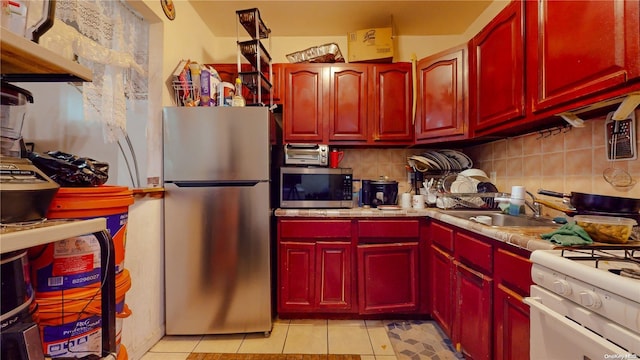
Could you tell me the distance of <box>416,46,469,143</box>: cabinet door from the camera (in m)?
1.93

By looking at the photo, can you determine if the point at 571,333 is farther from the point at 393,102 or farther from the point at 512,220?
the point at 393,102

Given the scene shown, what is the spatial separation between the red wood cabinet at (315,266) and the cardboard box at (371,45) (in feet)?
4.67

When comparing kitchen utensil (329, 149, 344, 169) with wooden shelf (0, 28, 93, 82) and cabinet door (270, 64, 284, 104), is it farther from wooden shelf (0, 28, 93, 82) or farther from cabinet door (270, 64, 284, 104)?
wooden shelf (0, 28, 93, 82)

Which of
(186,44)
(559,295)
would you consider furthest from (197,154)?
(559,295)

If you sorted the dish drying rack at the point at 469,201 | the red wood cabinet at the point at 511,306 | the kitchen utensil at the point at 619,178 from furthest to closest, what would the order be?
the dish drying rack at the point at 469,201 < the kitchen utensil at the point at 619,178 < the red wood cabinet at the point at 511,306

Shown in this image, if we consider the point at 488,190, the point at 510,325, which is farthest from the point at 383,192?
the point at 510,325

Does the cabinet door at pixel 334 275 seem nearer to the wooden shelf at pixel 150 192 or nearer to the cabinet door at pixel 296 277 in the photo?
the cabinet door at pixel 296 277

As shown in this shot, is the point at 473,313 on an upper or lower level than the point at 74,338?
lower

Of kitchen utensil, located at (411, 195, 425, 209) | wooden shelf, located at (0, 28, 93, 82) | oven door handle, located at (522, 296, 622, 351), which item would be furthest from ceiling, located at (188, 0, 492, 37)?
oven door handle, located at (522, 296, 622, 351)

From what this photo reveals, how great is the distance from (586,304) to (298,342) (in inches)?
59.1

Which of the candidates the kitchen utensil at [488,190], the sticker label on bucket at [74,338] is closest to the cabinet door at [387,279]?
the kitchen utensil at [488,190]

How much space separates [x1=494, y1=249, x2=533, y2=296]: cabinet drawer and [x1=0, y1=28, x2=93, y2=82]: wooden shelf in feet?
5.11

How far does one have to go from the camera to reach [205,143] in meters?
1.70

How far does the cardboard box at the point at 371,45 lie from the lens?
2.22m
